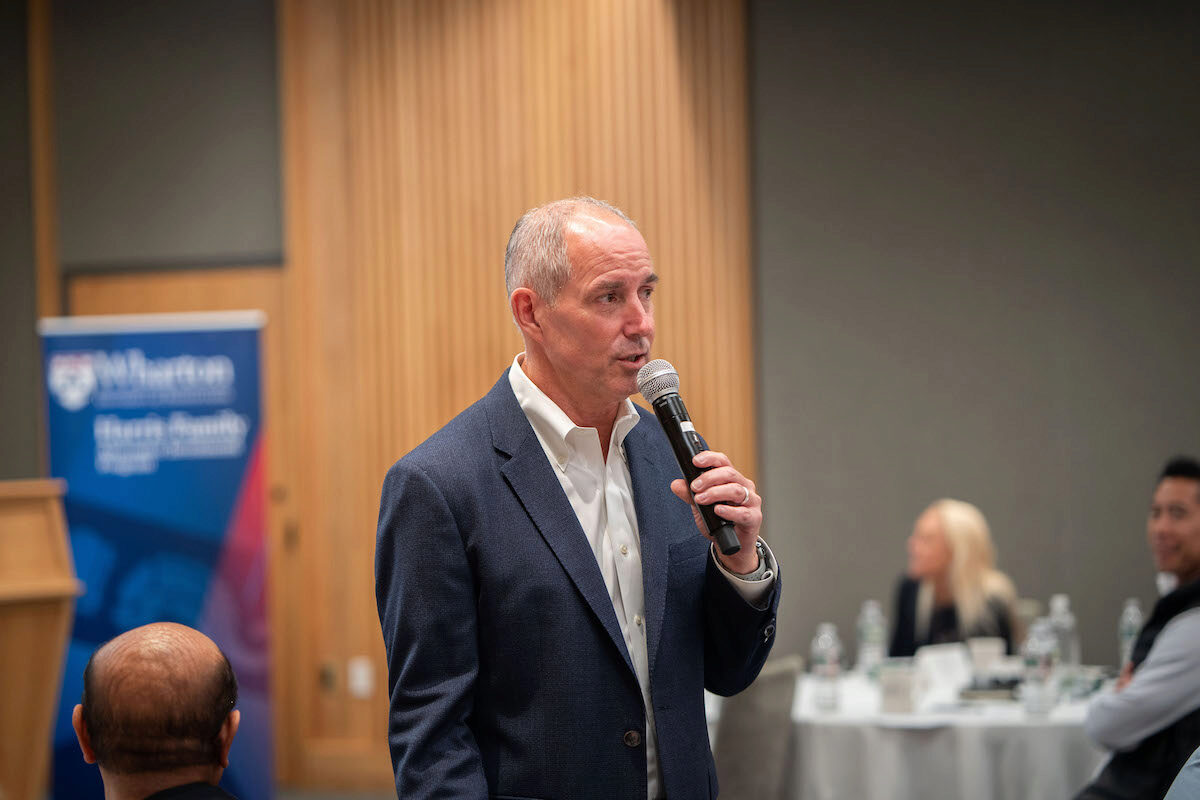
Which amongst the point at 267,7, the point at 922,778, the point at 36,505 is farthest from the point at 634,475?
the point at 267,7

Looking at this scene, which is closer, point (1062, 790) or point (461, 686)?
point (461, 686)

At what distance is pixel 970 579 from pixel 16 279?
17.3 ft

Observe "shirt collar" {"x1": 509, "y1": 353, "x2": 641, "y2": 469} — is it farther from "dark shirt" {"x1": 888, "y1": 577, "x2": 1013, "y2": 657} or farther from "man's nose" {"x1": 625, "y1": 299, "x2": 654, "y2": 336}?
"dark shirt" {"x1": 888, "y1": 577, "x2": 1013, "y2": 657}

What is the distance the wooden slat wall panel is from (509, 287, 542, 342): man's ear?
4322 mm

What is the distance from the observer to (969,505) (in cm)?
581

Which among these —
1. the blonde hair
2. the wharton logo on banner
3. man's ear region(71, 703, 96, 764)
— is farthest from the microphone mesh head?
the wharton logo on banner

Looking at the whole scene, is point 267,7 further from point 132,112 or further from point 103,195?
point 103,195

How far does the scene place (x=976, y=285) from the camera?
5.85m

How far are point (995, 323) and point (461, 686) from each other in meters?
4.77

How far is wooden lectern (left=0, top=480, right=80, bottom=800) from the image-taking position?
439 centimetres

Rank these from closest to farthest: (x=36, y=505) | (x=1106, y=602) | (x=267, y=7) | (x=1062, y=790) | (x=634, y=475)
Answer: (x=634, y=475), (x=1062, y=790), (x=36, y=505), (x=1106, y=602), (x=267, y=7)

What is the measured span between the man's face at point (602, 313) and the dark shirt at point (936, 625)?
3823 millimetres

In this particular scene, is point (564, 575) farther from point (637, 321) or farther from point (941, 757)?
point (941, 757)

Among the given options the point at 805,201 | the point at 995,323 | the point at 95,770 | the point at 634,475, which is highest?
the point at 805,201
